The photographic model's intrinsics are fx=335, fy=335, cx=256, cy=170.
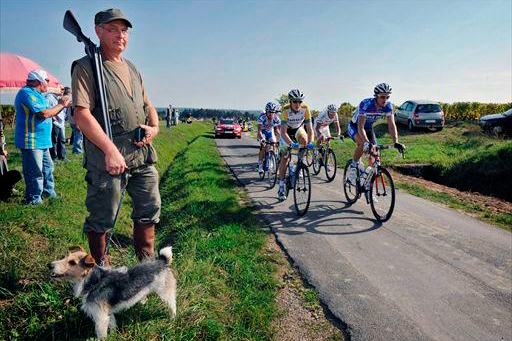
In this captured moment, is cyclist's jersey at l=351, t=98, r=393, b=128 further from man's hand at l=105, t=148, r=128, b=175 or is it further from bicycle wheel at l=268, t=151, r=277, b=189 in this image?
man's hand at l=105, t=148, r=128, b=175

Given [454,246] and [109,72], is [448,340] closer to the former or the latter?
[454,246]

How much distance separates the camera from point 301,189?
715cm

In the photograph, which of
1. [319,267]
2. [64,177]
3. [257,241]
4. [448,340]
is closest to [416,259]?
[319,267]

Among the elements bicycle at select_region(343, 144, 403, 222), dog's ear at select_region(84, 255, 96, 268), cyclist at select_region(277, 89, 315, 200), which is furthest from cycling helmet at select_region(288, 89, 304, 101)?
dog's ear at select_region(84, 255, 96, 268)

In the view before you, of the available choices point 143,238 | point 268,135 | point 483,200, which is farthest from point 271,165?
point 143,238

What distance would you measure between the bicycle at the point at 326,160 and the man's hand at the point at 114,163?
8820 millimetres

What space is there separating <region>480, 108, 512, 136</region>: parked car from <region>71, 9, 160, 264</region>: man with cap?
68.2 ft

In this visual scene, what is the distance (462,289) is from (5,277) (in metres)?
5.31

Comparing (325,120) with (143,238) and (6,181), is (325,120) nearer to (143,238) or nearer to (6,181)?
(6,181)

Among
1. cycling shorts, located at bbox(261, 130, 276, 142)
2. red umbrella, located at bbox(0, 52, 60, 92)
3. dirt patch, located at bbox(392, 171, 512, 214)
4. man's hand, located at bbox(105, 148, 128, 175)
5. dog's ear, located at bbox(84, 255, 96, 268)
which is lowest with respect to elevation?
dirt patch, located at bbox(392, 171, 512, 214)

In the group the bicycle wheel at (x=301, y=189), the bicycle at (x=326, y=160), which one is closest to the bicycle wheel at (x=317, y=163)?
the bicycle at (x=326, y=160)

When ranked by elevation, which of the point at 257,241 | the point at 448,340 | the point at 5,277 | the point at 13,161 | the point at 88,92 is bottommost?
the point at 448,340

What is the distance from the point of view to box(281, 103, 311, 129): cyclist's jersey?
308 inches

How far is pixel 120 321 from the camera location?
293 centimetres
